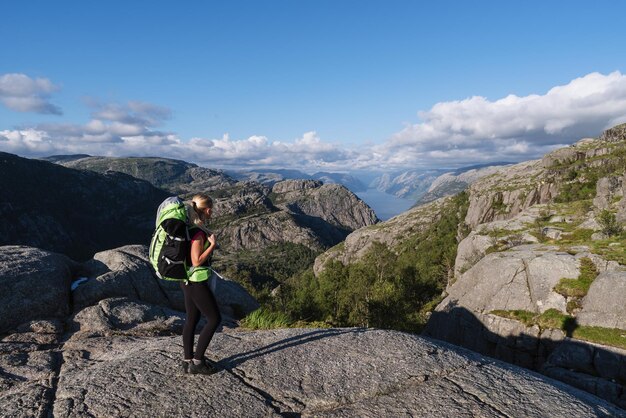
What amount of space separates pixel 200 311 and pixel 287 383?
287cm

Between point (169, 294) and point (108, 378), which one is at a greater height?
point (108, 378)

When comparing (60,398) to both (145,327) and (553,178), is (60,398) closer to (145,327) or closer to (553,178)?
(145,327)

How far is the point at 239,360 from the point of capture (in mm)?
10406

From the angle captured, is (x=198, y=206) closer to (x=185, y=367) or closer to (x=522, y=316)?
(x=185, y=367)

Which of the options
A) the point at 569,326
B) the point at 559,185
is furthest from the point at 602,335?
the point at 559,185

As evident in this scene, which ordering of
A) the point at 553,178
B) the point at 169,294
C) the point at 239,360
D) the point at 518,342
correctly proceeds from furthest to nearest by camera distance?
the point at 553,178, the point at 518,342, the point at 169,294, the point at 239,360

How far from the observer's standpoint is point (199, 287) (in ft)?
30.4

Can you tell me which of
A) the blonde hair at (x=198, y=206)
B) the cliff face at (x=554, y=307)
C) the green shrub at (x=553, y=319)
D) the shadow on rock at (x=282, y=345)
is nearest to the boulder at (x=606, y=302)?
the cliff face at (x=554, y=307)

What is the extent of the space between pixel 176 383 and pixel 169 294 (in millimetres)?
13766

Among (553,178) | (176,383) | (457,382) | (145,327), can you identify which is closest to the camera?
(176,383)

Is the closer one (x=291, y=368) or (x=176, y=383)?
(x=176, y=383)

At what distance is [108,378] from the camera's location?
9.00 meters

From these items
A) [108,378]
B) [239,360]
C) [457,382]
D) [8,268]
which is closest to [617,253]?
[457,382]

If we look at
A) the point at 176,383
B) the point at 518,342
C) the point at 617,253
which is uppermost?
the point at 176,383
